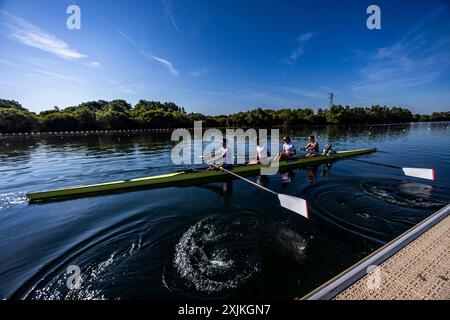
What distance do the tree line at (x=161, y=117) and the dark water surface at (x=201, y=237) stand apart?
203ft

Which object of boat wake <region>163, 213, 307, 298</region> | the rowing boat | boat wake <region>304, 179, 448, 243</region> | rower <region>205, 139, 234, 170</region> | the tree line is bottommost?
boat wake <region>163, 213, 307, 298</region>

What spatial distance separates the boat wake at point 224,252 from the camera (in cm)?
475

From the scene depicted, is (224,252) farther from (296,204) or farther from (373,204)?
(373,204)

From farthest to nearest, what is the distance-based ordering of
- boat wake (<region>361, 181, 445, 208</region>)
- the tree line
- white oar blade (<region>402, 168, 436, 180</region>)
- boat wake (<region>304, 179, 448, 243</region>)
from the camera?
1. the tree line
2. white oar blade (<region>402, 168, 436, 180</region>)
3. boat wake (<region>361, 181, 445, 208</region>)
4. boat wake (<region>304, 179, 448, 243</region>)

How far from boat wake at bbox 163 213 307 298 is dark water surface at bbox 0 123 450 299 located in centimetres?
3

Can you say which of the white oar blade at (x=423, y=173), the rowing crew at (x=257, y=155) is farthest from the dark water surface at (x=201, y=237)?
the rowing crew at (x=257, y=155)

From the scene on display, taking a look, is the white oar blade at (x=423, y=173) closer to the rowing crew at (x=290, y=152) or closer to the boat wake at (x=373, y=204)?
the boat wake at (x=373, y=204)

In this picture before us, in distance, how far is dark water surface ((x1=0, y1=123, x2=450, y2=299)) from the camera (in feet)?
15.8

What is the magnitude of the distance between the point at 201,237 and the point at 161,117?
78439mm

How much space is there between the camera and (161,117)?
3135 inches

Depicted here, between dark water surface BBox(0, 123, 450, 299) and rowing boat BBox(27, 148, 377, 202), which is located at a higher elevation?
rowing boat BBox(27, 148, 377, 202)

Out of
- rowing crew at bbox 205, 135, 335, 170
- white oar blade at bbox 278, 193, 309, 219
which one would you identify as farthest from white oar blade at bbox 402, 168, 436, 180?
white oar blade at bbox 278, 193, 309, 219

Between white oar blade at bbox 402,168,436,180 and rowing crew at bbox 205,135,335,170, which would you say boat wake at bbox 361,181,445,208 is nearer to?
white oar blade at bbox 402,168,436,180

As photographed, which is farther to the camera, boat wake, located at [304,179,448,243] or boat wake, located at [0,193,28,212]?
boat wake, located at [0,193,28,212]
